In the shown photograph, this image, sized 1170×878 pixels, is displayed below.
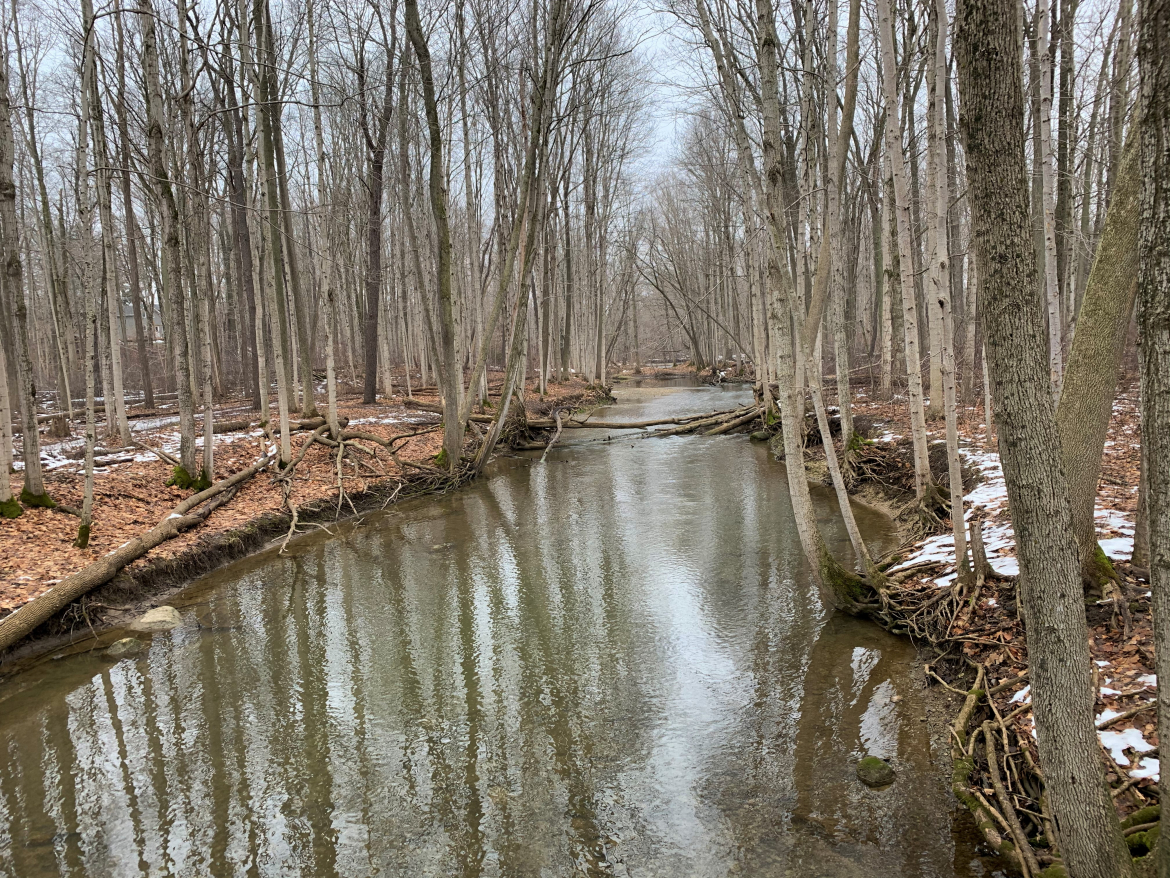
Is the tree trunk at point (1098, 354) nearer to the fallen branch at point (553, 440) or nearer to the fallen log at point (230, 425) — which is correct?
the fallen branch at point (553, 440)

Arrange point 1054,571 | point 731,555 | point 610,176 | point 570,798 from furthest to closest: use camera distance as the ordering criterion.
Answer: point 610,176 → point 731,555 → point 570,798 → point 1054,571

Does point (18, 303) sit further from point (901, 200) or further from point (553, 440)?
point (553, 440)

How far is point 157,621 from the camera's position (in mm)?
6785

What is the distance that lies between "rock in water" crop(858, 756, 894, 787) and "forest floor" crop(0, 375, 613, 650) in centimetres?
686

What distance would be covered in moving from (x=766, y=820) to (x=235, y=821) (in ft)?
9.78

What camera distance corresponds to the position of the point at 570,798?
156 inches

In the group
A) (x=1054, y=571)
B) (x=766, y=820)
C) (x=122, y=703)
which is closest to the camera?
(x=1054, y=571)

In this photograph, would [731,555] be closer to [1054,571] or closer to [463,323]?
[1054,571]

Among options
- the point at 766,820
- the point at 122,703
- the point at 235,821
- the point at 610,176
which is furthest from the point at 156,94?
the point at 610,176

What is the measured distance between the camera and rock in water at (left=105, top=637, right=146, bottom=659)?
6.19 m

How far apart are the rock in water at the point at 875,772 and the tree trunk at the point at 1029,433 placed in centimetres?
158

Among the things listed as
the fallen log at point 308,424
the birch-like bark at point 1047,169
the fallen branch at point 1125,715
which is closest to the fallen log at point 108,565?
the fallen log at point 308,424

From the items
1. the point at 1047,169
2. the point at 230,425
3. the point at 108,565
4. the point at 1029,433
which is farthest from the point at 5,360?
the point at 1047,169

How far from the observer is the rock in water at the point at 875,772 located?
3.94 metres
